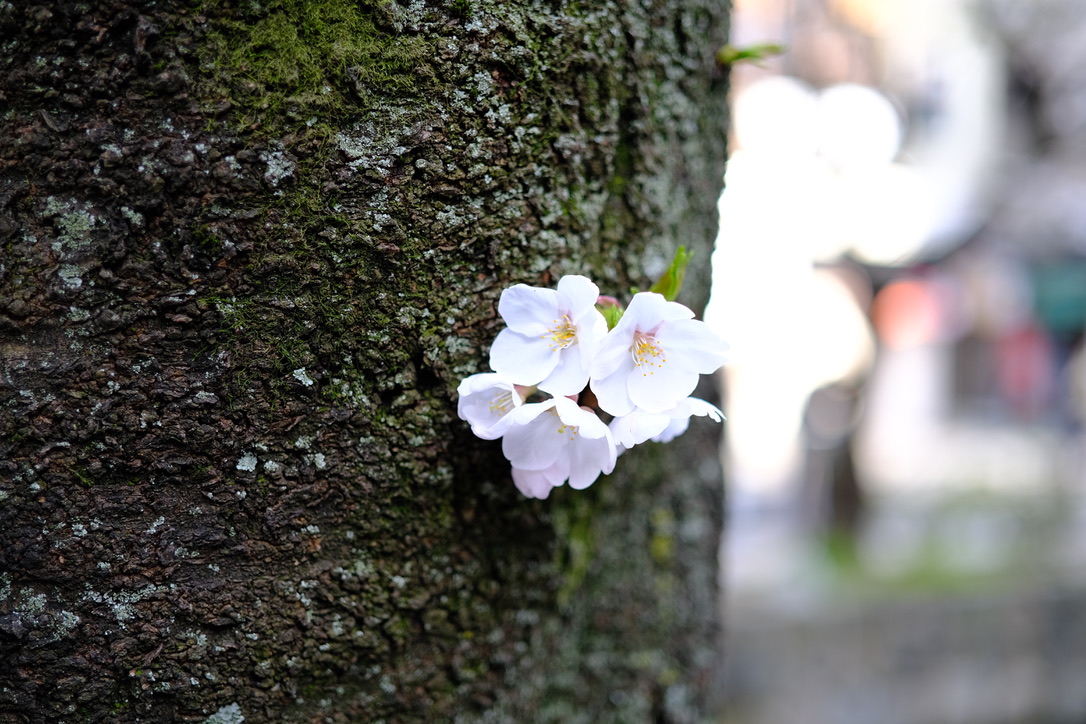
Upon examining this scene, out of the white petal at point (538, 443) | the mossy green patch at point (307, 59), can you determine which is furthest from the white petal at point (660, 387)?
the mossy green patch at point (307, 59)

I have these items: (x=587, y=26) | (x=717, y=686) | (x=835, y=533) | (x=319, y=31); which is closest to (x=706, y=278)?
(x=587, y=26)

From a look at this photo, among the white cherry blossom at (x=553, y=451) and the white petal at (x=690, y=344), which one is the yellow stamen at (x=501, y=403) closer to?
the white cherry blossom at (x=553, y=451)

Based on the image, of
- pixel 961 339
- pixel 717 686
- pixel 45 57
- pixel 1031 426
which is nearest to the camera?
pixel 45 57

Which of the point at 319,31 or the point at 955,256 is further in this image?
the point at 955,256

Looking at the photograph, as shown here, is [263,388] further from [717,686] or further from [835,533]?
[835,533]

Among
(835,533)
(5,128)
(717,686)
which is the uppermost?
(5,128)
